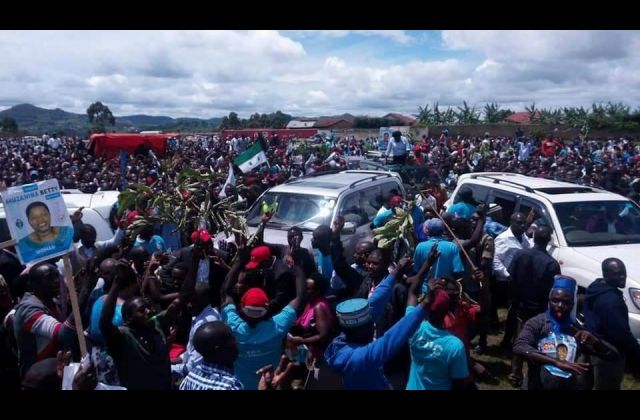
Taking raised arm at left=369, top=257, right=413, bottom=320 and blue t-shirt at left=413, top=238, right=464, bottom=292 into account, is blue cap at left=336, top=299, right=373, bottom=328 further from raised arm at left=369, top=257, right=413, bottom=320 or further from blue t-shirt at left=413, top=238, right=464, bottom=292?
blue t-shirt at left=413, top=238, right=464, bottom=292

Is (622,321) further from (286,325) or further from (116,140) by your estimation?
(116,140)

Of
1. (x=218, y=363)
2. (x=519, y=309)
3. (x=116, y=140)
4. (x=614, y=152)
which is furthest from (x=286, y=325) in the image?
(x=614, y=152)

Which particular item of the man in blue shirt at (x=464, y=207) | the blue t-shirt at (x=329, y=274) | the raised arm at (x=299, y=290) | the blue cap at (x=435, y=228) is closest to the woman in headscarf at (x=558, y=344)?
the raised arm at (x=299, y=290)

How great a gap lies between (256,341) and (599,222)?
17.6ft

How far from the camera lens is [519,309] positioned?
5707 millimetres

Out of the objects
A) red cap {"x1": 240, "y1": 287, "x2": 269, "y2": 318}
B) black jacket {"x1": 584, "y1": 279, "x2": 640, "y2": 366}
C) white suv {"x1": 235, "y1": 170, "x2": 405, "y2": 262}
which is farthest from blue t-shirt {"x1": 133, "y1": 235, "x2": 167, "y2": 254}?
black jacket {"x1": 584, "y1": 279, "x2": 640, "y2": 366}

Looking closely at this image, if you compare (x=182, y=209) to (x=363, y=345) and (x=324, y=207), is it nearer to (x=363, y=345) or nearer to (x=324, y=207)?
(x=324, y=207)

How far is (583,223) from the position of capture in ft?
23.4

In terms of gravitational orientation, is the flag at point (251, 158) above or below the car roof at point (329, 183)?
above

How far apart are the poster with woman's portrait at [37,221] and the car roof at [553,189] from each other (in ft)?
19.3

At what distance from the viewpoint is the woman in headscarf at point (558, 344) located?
375 centimetres

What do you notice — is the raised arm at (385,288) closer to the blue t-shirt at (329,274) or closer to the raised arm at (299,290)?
the raised arm at (299,290)

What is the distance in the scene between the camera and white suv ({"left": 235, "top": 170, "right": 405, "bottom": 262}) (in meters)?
7.74
